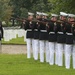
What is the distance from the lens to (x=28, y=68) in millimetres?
17844

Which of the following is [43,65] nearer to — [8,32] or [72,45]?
[72,45]

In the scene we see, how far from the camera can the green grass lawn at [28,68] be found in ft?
54.6

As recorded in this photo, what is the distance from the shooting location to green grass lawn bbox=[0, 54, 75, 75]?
1666 centimetres

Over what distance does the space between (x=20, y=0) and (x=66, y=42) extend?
57750 mm

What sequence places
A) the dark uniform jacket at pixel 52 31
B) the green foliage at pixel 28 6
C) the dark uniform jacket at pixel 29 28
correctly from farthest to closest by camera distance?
the green foliage at pixel 28 6, the dark uniform jacket at pixel 29 28, the dark uniform jacket at pixel 52 31

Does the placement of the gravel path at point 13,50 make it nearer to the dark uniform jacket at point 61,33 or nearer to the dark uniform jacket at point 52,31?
the dark uniform jacket at point 52,31

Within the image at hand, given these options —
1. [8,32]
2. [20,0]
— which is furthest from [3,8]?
[8,32]

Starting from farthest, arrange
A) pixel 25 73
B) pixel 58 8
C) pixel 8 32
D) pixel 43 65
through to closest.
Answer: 1. pixel 8 32
2. pixel 58 8
3. pixel 43 65
4. pixel 25 73

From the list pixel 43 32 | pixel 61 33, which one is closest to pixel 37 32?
pixel 43 32

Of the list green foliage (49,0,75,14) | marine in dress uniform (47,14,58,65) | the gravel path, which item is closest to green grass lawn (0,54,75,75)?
marine in dress uniform (47,14,58,65)

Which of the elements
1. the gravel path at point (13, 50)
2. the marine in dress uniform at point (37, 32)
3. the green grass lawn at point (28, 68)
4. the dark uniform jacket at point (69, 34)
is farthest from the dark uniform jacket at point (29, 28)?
the gravel path at point (13, 50)

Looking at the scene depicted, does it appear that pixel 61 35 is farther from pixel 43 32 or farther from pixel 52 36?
pixel 43 32

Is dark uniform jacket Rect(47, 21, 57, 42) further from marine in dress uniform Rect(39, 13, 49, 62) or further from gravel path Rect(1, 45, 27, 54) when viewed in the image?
gravel path Rect(1, 45, 27, 54)

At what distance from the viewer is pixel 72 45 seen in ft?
58.2
